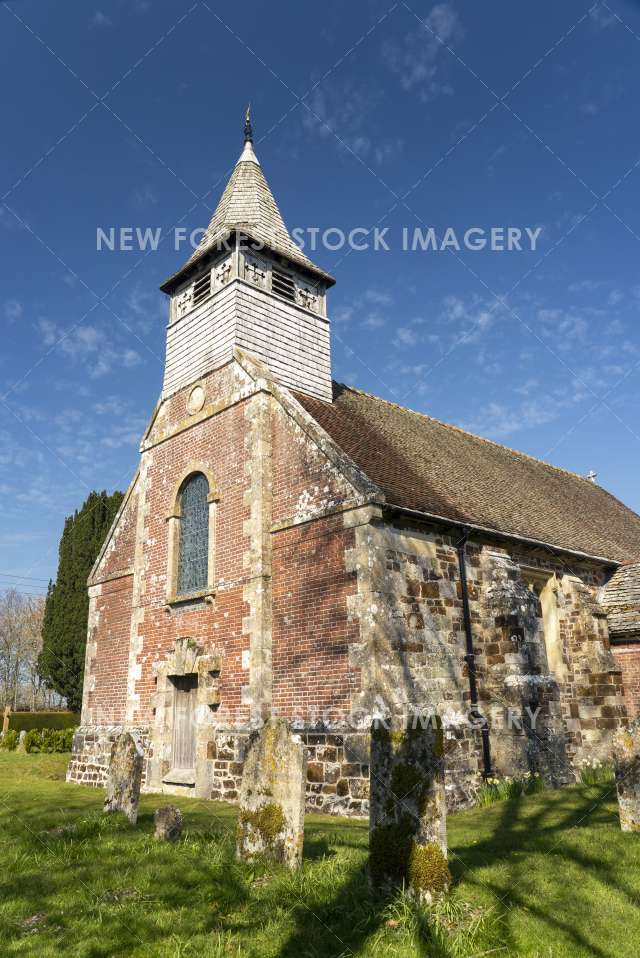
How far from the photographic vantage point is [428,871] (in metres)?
5.80

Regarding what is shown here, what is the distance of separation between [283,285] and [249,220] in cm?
236

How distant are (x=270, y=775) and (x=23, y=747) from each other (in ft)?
68.1

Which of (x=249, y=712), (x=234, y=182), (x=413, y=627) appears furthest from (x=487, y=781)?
(x=234, y=182)

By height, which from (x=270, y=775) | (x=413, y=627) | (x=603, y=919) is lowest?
(x=603, y=919)

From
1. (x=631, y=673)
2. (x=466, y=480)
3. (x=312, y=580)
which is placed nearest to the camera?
(x=312, y=580)

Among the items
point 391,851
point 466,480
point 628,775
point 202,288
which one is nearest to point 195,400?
point 202,288

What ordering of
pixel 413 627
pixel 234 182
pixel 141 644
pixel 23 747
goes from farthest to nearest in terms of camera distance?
pixel 23 747, pixel 234 182, pixel 141 644, pixel 413 627

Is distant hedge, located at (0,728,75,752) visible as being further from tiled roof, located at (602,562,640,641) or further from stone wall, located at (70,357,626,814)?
tiled roof, located at (602,562,640,641)

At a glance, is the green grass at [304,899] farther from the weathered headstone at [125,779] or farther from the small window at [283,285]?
the small window at [283,285]

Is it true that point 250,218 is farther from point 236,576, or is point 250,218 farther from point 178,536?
point 236,576

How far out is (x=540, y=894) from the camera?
232 inches

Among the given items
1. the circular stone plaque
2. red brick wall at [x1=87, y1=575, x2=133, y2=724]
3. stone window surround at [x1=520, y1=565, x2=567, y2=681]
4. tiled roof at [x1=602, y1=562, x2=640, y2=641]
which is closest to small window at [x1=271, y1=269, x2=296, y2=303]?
the circular stone plaque

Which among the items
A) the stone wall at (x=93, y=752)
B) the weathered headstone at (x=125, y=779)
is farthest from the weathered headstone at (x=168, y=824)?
the stone wall at (x=93, y=752)

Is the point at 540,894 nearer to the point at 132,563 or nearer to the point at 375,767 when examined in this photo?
the point at 375,767
